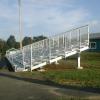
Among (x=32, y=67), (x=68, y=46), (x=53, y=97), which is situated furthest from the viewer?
(x=68, y=46)

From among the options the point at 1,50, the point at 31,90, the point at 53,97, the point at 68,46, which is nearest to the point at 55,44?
the point at 68,46

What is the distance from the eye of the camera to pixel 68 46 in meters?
31.4

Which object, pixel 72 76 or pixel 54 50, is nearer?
pixel 72 76

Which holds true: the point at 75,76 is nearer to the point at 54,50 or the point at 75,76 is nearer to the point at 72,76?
the point at 72,76

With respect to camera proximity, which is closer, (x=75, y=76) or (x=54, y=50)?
(x=75, y=76)

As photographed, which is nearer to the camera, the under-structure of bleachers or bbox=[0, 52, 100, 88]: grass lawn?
bbox=[0, 52, 100, 88]: grass lawn

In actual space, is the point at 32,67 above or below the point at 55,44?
below

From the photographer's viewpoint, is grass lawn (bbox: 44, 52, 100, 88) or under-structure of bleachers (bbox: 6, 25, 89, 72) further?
under-structure of bleachers (bbox: 6, 25, 89, 72)

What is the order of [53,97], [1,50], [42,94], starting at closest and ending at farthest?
[53,97] < [42,94] < [1,50]

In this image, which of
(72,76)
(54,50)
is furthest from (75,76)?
(54,50)

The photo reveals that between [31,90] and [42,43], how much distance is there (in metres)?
17.2

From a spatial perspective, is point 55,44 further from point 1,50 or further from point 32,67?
point 1,50

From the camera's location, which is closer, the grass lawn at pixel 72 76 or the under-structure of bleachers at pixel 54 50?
the grass lawn at pixel 72 76

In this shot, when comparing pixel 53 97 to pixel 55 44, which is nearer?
pixel 53 97
